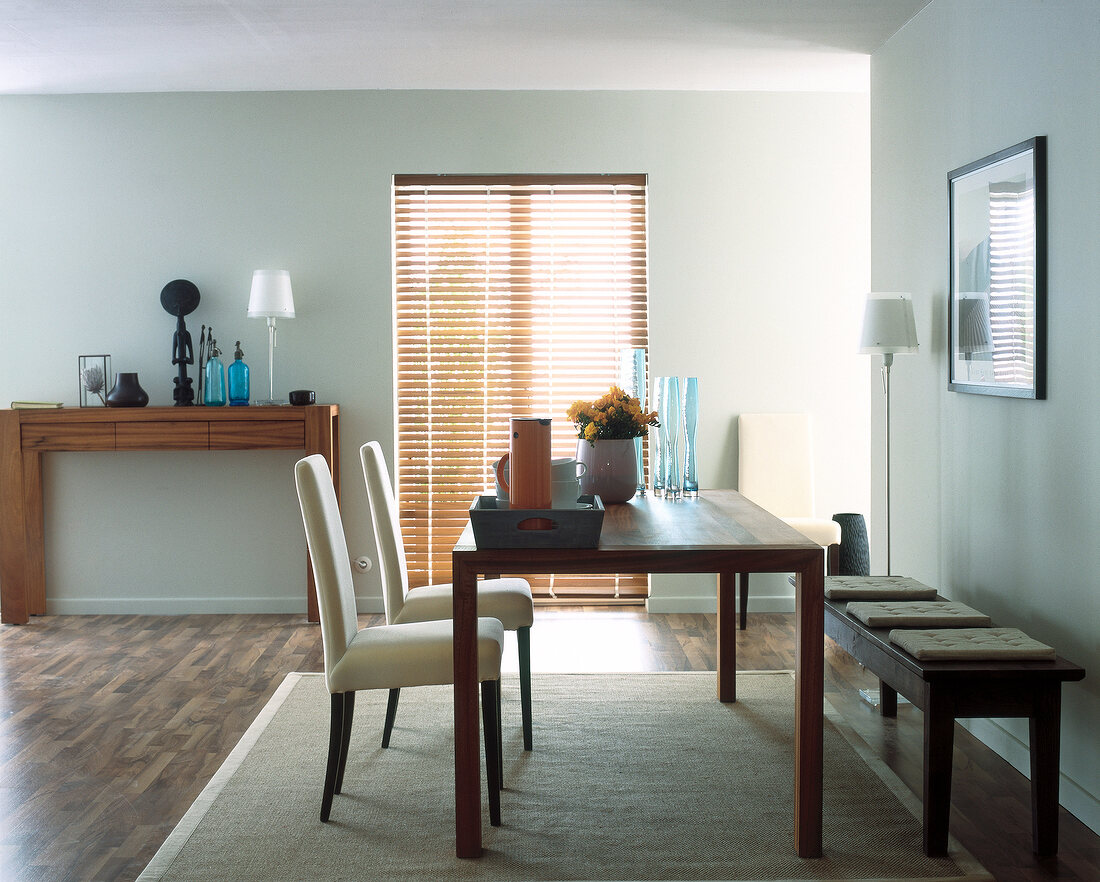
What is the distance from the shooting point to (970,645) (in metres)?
2.47

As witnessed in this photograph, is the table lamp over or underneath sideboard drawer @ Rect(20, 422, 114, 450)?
over

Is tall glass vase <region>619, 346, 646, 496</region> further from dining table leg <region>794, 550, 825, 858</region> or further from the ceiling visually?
the ceiling

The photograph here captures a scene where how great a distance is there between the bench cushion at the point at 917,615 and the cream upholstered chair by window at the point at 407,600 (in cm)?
98

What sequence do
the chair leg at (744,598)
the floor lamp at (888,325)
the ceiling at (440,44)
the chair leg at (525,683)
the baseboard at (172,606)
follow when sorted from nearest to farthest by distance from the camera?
the chair leg at (525,683)
the floor lamp at (888,325)
the ceiling at (440,44)
the chair leg at (744,598)
the baseboard at (172,606)

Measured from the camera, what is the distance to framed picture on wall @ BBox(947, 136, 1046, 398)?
8.96 ft

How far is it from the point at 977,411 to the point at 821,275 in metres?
1.92

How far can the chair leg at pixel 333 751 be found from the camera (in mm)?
2555

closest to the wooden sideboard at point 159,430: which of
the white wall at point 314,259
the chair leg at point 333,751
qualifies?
the white wall at point 314,259

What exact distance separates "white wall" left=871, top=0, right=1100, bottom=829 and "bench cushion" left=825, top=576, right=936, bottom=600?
0.22m

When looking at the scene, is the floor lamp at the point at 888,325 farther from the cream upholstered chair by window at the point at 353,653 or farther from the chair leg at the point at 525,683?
the cream upholstered chair by window at the point at 353,653

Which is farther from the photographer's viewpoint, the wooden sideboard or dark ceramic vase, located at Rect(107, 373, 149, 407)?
dark ceramic vase, located at Rect(107, 373, 149, 407)

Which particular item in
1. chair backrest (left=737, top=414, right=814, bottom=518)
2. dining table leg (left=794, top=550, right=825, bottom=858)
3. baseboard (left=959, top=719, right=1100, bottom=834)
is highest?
chair backrest (left=737, top=414, right=814, bottom=518)

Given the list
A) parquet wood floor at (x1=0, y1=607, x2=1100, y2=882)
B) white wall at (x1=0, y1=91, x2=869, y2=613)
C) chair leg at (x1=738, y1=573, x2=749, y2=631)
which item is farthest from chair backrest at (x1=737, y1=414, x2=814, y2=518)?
parquet wood floor at (x1=0, y1=607, x2=1100, y2=882)

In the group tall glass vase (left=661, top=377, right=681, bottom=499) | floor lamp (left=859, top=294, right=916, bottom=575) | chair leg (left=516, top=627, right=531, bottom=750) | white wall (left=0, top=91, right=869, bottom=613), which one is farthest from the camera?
white wall (left=0, top=91, right=869, bottom=613)
